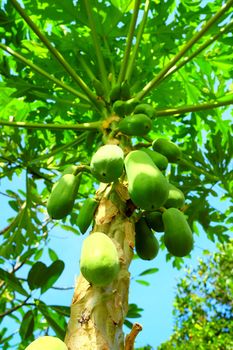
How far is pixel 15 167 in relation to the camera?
4.05 meters

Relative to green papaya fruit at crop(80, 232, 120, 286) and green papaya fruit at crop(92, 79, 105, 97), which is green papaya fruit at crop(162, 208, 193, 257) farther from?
green papaya fruit at crop(92, 79, 105, 97)

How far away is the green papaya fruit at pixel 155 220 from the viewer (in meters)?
1.96

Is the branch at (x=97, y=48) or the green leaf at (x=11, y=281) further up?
the branch at (x=97, y=48)

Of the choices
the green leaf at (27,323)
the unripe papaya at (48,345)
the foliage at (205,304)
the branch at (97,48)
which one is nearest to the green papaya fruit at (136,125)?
the branch at (97,48)

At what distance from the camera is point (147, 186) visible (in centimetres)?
168

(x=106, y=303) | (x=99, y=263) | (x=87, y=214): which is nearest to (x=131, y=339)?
(x=106, y=303)

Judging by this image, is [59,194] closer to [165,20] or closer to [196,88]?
[165,20]

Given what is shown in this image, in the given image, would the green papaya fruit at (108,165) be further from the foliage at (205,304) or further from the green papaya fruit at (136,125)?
the foliage at (205,304)

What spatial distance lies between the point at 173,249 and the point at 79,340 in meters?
0.54

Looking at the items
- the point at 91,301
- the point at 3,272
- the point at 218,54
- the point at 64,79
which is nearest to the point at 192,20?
the point at 218,54

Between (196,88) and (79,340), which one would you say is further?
(196,88)

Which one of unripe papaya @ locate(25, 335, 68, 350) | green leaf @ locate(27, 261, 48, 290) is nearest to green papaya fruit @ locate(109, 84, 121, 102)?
green leaf @ locate(27, 261, 48, 290)

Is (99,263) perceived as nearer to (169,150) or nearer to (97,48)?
(169,150)

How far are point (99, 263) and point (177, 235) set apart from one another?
42 cm
